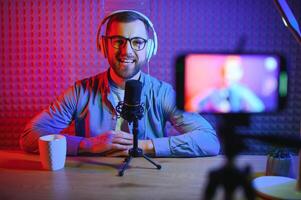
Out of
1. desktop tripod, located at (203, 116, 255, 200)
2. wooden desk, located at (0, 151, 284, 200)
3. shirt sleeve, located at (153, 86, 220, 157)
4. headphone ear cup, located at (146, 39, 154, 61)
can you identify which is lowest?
wooden desk, located at (0, 151, 284, 200)

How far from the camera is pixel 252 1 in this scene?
212 centimetres

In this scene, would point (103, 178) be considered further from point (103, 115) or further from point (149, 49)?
point (149, 49)

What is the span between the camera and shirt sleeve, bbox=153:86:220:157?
1717 millimetres

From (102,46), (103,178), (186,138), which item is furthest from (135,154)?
(102,46)

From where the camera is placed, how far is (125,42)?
75.1 inches

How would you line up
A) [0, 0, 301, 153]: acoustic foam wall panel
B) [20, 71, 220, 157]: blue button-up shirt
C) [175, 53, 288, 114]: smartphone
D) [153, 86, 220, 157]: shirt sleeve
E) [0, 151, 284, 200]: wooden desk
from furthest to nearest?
Answer: [0, 0, 301, 153]: acoustic foam wall panel, [20, 71, 220, 157]: blue button-up shirt, [153, 86, 220, 157]: shirt sleeve, [0, 151, 284, 200]: wooden desk, [175, 53, 288, 114]: smartphone

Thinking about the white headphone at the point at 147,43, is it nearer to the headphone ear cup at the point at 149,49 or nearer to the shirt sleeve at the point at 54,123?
the headphone ear cup at the point at 149,49

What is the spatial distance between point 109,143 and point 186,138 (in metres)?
0.35

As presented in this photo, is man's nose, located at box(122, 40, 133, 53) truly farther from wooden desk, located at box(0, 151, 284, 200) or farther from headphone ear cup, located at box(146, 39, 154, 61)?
wooden desk, located at box(0, 151, 284, 200)

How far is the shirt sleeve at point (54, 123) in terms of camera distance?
69.7 inches

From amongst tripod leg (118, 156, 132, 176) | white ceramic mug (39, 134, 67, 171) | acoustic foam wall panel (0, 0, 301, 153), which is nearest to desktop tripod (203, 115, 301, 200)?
tripod leg (118, 156, 132, 176)

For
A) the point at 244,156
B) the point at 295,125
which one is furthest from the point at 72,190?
the point at 295,125

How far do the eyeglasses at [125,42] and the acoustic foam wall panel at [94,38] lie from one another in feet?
0.79

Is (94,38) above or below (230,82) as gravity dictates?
above
